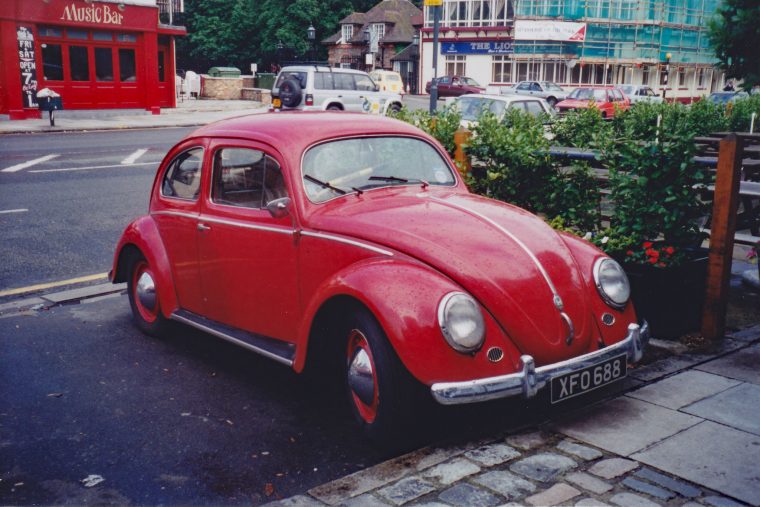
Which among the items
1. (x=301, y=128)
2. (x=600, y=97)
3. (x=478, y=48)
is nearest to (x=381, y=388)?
(x=301, y=128)

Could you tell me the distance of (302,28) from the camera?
70.4 m

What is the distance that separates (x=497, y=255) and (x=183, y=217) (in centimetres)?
252

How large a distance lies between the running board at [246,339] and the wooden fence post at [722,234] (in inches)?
122

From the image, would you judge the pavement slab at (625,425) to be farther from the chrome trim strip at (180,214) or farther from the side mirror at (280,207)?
the chrome trim strip at (180,214)

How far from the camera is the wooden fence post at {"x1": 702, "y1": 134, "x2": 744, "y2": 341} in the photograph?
5422 millimetres

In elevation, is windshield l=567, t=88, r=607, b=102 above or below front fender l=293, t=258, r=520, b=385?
above

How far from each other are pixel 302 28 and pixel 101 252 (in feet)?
214

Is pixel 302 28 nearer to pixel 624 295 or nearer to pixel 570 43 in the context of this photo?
pixel 570 43

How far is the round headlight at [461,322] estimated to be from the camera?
3.84 m

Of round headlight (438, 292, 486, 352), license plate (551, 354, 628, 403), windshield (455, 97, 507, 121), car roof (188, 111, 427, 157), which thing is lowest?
license plate (551, 354, 628, 403)

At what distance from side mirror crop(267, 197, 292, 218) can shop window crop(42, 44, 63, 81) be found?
2758 cm

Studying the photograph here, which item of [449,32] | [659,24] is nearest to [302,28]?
[449,32]

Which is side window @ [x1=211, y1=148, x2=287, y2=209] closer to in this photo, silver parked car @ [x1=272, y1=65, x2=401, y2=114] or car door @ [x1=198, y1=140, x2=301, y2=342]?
car door @ [x1=198, y1=140, x2=301, y2=342]

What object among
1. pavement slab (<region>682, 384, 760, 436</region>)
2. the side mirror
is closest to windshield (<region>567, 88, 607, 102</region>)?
pavement slab (<region>682, 384, 760, 436</region>)
